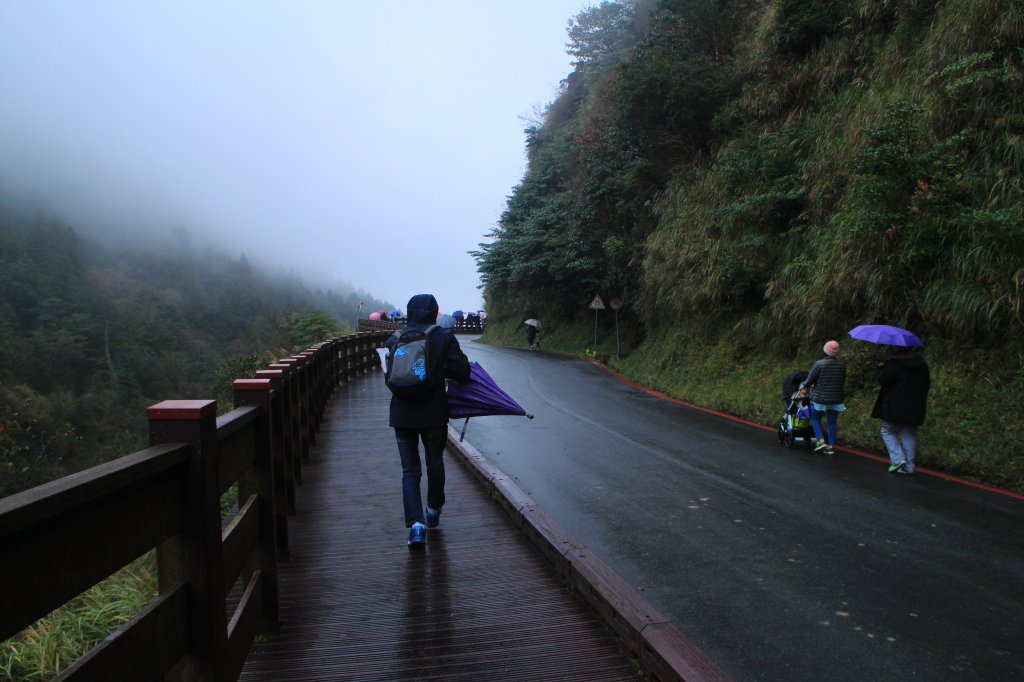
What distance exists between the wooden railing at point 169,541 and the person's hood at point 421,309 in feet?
5.29

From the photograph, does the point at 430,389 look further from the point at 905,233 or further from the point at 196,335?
the point at 196,335

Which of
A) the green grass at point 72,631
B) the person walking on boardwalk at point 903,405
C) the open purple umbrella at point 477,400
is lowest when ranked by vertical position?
the green grass at point 72,631

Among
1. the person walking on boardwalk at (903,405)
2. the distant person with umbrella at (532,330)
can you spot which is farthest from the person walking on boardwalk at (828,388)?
the distant person with umbrella at (532,330)

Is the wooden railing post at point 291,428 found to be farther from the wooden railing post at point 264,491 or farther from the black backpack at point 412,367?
the wooden railing post at point 264,491

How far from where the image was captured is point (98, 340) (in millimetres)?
64438

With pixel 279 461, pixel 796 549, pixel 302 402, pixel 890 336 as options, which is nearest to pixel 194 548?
pixel 279 461

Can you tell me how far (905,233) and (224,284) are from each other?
114 m

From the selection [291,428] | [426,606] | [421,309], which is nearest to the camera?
[426,606]

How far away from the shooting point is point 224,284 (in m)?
112

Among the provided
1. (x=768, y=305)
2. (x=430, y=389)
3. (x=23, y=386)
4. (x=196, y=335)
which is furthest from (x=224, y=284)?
(x=430, y=389)

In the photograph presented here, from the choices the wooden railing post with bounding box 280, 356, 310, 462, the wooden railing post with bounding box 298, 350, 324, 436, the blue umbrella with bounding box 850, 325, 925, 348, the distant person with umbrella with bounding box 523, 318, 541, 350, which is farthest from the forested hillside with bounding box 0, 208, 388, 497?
the blue umbrella with bounding box 850, 325, 925, 348

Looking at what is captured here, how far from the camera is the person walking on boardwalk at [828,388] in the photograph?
9781mm

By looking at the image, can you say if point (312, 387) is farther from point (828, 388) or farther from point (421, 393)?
point (828, 388)

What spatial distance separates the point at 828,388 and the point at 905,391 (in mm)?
1306
